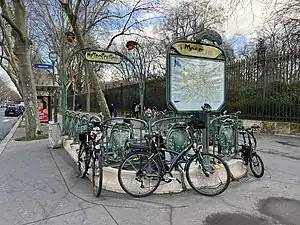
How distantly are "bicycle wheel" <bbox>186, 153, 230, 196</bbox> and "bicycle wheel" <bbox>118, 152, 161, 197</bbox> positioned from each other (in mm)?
567

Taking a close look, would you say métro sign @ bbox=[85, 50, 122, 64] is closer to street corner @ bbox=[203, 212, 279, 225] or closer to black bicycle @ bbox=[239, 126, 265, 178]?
black bicycle @ bbox=[239, 126, 265, 178]

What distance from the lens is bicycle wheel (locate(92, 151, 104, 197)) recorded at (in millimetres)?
4941

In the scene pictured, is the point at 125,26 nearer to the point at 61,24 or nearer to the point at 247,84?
the point at 61,24

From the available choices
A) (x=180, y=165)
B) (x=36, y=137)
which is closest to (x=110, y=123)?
(x=180, y=165)

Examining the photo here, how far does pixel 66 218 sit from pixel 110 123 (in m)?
2.45

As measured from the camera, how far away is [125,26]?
805 inches

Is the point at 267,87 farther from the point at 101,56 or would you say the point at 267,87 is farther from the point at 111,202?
the point at 111,202

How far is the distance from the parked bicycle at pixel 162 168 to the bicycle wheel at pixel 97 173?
32cm

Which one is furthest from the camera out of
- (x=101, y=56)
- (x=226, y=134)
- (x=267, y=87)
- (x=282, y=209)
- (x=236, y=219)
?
(x=267, y=87)

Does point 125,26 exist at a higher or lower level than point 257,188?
higher

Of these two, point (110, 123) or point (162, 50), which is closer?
point (110, 123)

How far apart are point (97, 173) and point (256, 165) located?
3203mm

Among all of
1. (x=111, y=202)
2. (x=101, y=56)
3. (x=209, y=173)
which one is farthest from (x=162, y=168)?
(x=101, y=56)

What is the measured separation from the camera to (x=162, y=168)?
16.3 ft
